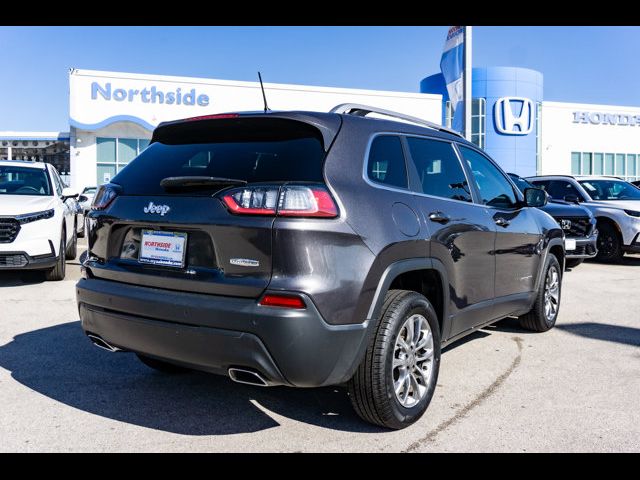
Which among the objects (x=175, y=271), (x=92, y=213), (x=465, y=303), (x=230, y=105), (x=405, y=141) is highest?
(x=230, y=105)

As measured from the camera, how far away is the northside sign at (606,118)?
36.4 metres

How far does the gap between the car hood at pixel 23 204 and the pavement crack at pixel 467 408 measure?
633cm

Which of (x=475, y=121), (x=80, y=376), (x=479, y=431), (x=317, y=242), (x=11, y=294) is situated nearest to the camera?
(x=317, y=242)

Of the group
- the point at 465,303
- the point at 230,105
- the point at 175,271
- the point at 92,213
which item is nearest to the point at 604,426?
the point at 465,303

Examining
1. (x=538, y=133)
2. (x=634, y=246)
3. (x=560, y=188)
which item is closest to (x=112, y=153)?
(x=560, y=188)

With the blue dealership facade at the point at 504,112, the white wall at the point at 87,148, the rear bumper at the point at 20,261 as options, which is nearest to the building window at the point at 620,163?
the blue dealership facade at the point at 504,112

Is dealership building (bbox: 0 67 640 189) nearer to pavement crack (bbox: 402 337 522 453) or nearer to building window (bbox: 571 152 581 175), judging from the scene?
building window (bbox: 571 152 581 175)

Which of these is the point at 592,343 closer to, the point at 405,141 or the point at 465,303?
the point at 465,303

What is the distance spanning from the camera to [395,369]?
10.9 feet

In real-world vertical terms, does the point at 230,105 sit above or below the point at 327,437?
above

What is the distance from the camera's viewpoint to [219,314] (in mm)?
2809

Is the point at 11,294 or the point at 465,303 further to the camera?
the point at 11,294

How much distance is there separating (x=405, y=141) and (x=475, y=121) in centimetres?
3237

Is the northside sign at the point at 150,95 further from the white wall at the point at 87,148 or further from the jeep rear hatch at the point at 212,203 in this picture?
the jeep rear hatch at the point at 212,203
